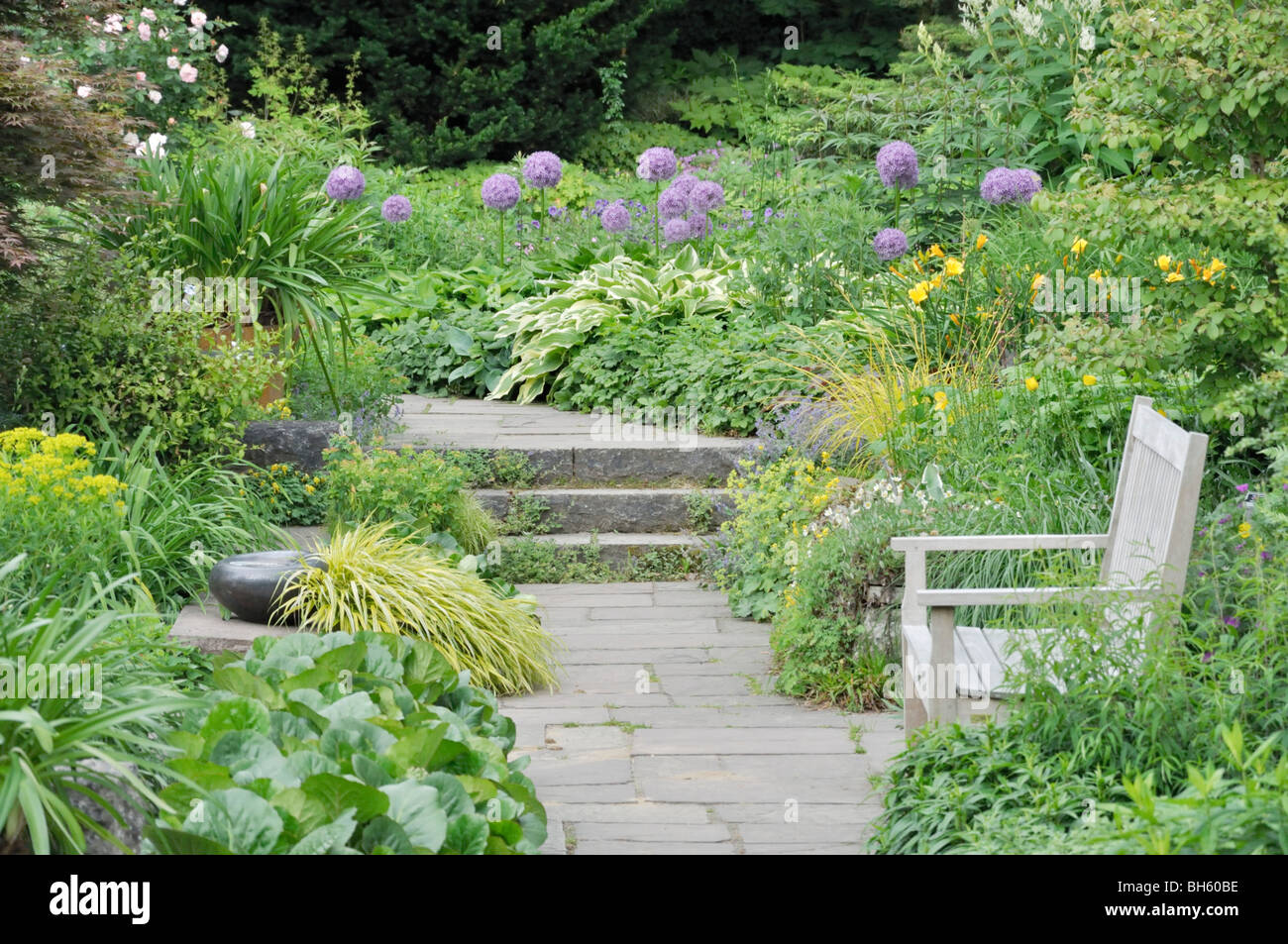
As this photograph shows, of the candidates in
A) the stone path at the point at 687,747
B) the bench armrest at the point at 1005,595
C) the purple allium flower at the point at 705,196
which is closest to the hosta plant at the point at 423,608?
the stone path at the point at 687,747

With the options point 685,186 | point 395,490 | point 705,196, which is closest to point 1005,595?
point 395,490

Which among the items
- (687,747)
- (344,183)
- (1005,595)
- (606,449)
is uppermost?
(344,183)

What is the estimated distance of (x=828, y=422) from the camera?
19.7 feet

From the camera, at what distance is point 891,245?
720 centimetres

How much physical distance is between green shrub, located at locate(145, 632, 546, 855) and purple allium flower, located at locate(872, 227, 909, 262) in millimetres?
4232

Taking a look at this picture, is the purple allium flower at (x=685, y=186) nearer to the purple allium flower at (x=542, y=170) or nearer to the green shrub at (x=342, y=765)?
the purple allium flower at (x=542, y=170)

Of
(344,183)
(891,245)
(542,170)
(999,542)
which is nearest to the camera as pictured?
(999,542)

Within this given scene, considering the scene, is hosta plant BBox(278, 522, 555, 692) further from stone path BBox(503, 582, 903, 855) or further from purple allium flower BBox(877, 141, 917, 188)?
purple allium flower BBox(877, 141, 917, 188)

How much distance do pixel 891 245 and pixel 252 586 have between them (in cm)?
418

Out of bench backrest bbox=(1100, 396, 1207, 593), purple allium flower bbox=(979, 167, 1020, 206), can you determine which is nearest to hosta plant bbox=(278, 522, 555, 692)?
bench backrest bbox=(1100, 396, 1207, 593)

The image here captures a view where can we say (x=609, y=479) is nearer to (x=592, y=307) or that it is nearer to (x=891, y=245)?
(x=592, y=307)

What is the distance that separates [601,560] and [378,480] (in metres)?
1.27
